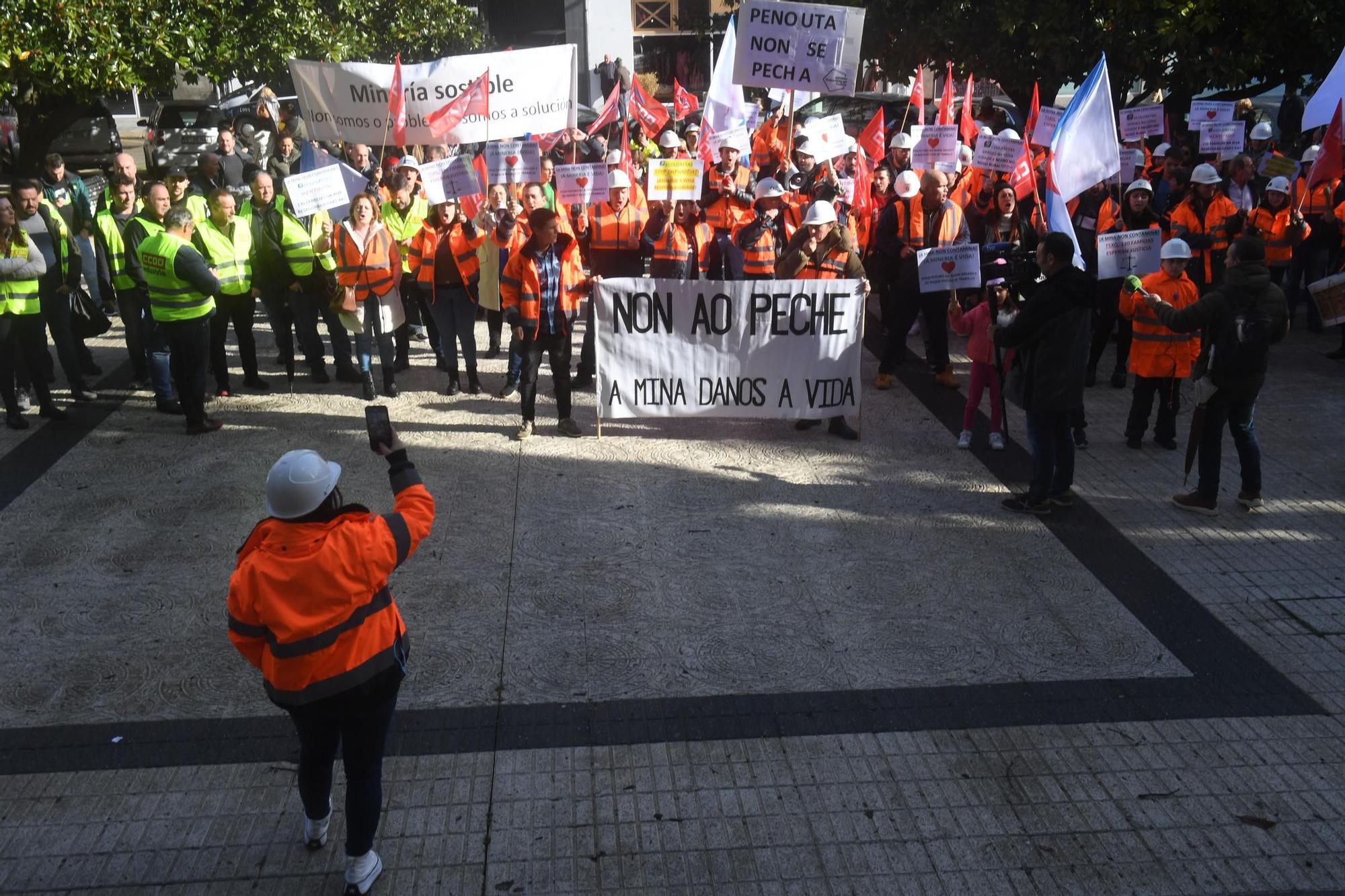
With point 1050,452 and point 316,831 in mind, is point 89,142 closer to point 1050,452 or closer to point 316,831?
point 1050,452

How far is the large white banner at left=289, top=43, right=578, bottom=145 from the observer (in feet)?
32.6

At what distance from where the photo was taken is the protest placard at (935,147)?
1139cm

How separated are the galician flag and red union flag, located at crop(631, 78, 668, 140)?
749 centimetres

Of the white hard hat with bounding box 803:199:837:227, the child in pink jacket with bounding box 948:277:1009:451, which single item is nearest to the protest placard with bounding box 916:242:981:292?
the child in pink jacket with bounding box 948:277:1009:451

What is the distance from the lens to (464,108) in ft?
32.5

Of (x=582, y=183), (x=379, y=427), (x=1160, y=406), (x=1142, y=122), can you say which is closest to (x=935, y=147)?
(x=1142, y=122)

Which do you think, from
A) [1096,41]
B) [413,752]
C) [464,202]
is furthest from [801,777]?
[1096,41]

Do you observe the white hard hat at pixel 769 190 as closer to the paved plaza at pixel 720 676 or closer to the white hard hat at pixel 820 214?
the white hard hat at pixel 820 214

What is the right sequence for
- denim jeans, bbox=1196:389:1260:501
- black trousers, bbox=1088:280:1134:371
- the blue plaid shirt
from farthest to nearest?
black trousers, bbox=1088:280:1134:371 → the blue plaid shirt → denim jeans, bbox=1196:389:1260:501

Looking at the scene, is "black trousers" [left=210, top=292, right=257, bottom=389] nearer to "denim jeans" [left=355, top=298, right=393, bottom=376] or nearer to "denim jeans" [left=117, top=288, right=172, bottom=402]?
"denim jeans" [left=117, top=288, right=172, bottom=402]

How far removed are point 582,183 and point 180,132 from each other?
1664cm

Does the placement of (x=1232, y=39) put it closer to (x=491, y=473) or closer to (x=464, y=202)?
(x=464, y=202)

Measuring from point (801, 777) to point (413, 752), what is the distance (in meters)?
1.62

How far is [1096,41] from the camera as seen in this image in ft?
52.5
